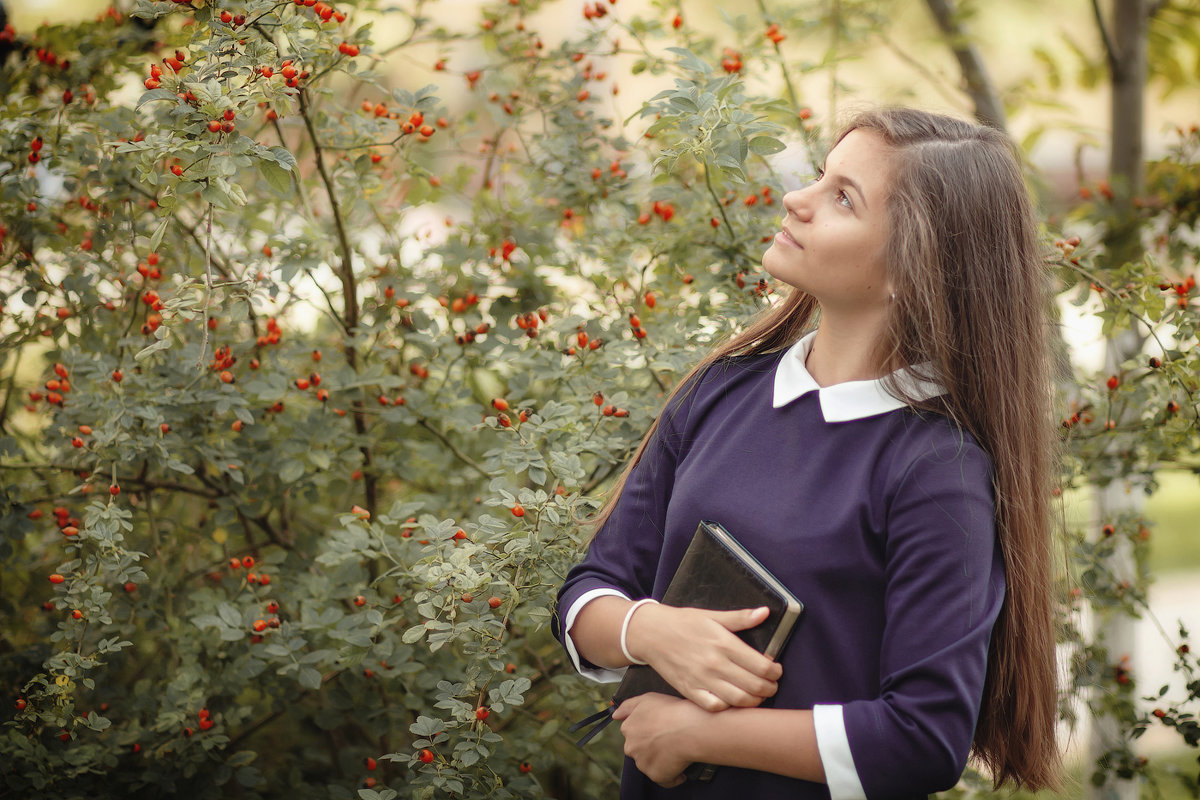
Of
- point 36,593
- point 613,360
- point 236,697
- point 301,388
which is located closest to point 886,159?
point 613,360

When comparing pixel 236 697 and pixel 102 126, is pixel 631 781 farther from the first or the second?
pixel 102 126

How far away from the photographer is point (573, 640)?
4.53ft

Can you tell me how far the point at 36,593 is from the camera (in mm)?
2344

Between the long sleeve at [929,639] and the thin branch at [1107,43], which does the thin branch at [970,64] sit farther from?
the long sleeve at [929,639]

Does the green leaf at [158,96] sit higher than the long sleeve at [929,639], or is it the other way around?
the green leaf at [158,96]

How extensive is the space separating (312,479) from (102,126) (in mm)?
846

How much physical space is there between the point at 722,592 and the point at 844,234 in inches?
19.3

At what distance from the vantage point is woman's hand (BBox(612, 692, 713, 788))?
1.20m

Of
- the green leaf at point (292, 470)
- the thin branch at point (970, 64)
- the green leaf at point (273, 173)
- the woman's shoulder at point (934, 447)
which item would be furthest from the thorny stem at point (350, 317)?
the thin branch at point (970, 64)

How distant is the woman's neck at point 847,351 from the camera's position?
1.29 metres

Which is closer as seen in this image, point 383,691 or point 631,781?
point 631,781

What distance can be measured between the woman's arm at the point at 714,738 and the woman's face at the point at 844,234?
1.78ft

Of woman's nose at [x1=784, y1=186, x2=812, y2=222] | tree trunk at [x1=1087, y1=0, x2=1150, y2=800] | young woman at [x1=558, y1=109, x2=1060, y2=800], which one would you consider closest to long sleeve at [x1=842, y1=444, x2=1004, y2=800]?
young woman at [x1=558, y1=109, x2=1060, y2=800]

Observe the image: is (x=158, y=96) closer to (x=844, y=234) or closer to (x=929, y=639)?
(x=844, y=234)
